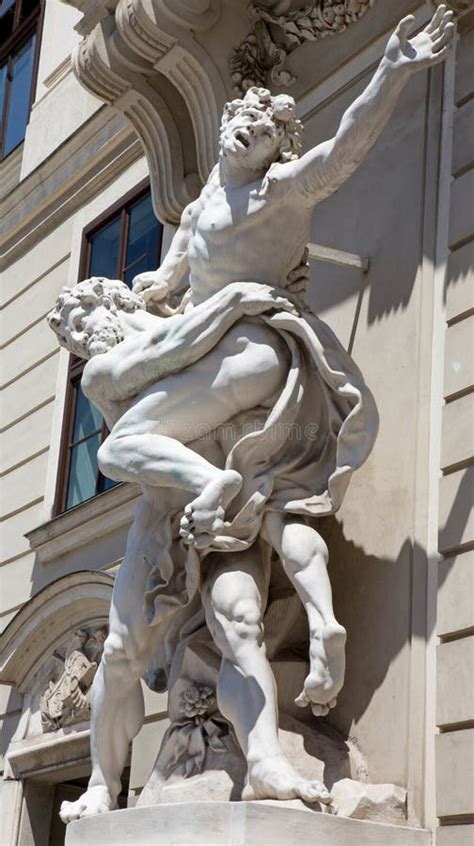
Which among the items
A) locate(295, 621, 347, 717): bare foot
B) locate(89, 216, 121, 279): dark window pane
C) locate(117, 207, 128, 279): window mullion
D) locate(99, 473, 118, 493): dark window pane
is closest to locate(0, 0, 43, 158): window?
locate(89, 216, 121, 279): dark window pane

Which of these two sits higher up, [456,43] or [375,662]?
[456,43]

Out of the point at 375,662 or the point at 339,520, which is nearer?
the point at 375,662

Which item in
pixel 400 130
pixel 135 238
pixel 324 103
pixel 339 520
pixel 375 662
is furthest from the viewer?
pixel 135 238

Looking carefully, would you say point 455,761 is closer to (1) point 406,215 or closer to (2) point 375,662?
(2) point 375,662

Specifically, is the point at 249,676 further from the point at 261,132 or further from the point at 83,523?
the point at 83,523

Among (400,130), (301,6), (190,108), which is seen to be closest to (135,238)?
(190,108)

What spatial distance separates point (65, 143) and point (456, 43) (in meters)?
4.93

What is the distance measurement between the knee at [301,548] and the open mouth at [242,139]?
1577 mm

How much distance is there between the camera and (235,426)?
6289 millimetres

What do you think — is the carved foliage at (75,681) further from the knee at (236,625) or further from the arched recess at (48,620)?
the knee at (236,625)

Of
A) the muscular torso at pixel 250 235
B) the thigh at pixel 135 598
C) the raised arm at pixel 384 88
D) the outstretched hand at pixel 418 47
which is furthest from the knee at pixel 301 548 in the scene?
the outstretched hand at pixel 418 47

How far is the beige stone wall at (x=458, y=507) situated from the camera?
18.5 feet

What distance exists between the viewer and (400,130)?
701 cm

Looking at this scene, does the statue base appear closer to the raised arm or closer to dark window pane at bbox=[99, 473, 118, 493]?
the raised arm
